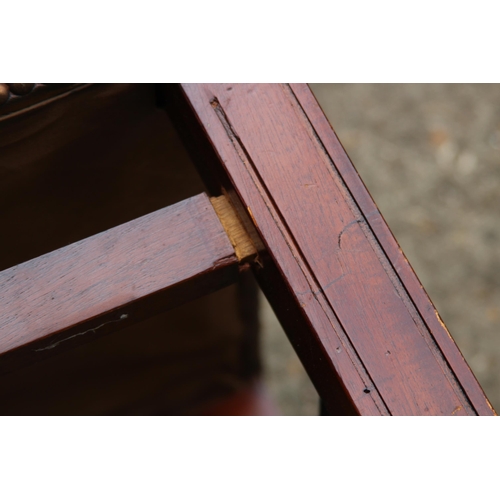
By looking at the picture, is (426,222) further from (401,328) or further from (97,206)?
(401,328)

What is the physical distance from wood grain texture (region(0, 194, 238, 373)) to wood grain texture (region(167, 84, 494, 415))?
0.07 metres

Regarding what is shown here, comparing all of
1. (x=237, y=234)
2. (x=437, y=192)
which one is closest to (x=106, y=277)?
(x=237, y=234)

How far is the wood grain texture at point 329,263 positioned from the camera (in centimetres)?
56

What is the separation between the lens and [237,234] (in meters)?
0.63

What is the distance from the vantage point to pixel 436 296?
70.6 inches

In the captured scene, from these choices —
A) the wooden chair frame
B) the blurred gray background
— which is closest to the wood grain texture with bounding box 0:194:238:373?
the wooden chair frame

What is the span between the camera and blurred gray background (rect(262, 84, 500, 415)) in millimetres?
1780

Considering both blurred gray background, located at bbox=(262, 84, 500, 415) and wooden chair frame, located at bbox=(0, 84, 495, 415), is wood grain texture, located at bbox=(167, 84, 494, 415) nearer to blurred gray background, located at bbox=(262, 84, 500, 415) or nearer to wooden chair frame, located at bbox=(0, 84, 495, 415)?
wooden chair frame, located at bbox=(0, 84, 495, 415)

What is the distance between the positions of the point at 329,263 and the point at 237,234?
0.37 feet

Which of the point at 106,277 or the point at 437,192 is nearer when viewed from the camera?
the point at 106,277

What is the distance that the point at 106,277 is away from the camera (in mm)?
596


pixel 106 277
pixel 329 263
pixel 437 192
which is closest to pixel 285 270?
pixel 329 263

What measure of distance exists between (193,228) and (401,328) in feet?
0.80

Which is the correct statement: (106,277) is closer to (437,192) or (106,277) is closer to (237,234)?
(237,234)
